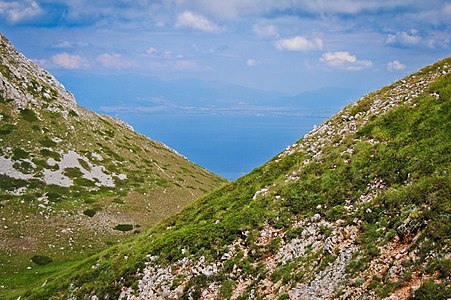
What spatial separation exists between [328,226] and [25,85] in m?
94.2

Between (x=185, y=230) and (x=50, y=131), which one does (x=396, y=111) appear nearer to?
(x=185, y=230)

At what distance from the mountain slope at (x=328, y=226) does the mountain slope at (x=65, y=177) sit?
76.5 ft

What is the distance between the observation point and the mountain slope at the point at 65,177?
56094 millimetres

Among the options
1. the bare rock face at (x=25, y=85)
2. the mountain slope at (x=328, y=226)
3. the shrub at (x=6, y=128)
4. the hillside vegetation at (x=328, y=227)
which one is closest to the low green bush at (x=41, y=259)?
the hillside vegetation at (x=328, y=227)

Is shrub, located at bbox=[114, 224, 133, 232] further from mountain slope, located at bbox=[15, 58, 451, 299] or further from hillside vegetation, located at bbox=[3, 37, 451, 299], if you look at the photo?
mountain slope, located at bbox=[15, 58, 451, 299]

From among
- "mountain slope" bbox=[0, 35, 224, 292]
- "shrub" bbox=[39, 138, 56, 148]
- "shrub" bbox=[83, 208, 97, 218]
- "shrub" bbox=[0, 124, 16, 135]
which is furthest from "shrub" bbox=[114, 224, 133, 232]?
"shrub" bbox=[0, 124, 16, 135]

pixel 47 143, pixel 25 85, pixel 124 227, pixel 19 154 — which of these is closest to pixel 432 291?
pixel 124 227

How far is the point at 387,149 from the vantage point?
25547mm

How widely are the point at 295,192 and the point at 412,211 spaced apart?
8.76 meters

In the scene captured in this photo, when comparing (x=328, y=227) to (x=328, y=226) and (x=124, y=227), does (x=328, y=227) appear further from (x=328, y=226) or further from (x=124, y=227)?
A: (x=124, y=227)

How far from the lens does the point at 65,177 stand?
74875 mm

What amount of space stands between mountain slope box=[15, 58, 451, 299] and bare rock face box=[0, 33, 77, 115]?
2727 inches

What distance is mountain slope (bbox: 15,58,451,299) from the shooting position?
17.6 metres

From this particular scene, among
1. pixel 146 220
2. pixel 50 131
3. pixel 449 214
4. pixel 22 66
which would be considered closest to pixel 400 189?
pixel 449 214
